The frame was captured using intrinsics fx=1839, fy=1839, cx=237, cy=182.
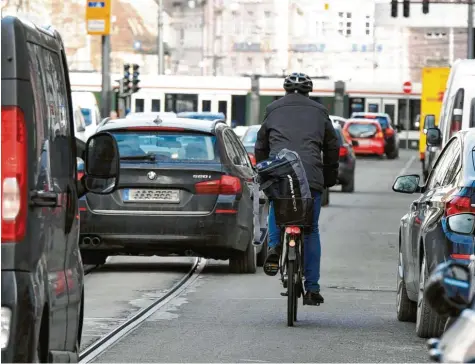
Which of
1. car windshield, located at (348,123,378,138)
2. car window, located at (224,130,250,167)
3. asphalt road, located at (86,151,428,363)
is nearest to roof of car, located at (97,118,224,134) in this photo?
car window, located at (224,130,250,167)


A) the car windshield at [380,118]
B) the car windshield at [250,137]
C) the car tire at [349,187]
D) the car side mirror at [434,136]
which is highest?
the car side mirror at [434,136]

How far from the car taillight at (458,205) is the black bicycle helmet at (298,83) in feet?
7.59

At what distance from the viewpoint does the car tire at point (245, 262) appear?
659 inches

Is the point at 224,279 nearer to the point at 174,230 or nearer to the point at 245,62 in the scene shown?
the point at 174,230

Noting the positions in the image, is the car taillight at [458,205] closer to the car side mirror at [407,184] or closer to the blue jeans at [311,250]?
the car side mirror at [407,184]

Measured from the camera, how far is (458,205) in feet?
35.2

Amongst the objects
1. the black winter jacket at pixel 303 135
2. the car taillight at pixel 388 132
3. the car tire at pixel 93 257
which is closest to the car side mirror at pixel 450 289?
the black winter jacket at pixel 303 135

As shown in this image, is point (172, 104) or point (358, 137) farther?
point (172, 104)

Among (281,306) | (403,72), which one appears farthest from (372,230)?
(403,72)

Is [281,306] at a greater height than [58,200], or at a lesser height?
lesser

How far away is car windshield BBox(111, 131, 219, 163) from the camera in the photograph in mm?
16234

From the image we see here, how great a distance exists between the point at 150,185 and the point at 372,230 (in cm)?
1019

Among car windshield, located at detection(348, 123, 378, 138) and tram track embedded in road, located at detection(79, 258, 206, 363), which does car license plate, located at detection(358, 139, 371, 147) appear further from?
tram track embedded in road, located at detection(79, 258, 206, 363)

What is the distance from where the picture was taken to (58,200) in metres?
7.25
